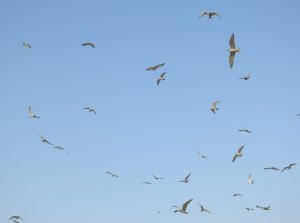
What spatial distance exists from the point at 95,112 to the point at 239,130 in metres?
15.0

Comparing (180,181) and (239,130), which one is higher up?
(239,130)

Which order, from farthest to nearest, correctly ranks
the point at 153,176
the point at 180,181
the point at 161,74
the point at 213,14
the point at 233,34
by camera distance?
the point at 153,176 → the point at 161,74 → the point at 180,181 → the point at 213,14 → the point at 233,34

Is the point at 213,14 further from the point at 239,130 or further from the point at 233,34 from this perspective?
the point at 239,130

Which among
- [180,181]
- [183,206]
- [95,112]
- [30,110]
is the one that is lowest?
[183,206]

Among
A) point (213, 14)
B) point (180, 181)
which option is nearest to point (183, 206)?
point (180, 181)

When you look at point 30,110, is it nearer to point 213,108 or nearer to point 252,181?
point 213,108

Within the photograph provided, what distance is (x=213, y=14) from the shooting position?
39500 mm

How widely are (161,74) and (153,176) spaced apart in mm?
10067

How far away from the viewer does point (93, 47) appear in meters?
45.3

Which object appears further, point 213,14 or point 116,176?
point 116,176

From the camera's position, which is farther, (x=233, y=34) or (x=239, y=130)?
(x=239, y=130)

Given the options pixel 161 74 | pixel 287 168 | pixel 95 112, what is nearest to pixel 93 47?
pixel 161 74

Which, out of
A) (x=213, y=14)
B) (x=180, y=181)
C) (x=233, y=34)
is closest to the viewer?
(x=233, y=34)

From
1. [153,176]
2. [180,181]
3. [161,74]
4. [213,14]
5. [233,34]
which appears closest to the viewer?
[233,34]
